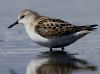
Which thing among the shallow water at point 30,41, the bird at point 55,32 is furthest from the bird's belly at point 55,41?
the shallow water at point 30,41

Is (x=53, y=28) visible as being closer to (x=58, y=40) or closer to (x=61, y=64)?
(x=58, y=40)

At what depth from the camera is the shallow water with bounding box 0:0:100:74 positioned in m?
11.3

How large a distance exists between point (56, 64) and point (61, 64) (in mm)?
107

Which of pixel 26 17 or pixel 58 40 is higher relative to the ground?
pixel 26 17

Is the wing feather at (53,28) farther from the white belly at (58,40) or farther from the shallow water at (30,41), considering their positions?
the shallow water at (30,41)

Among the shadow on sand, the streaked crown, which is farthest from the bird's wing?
the shadow on sand

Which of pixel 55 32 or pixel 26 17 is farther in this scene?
pixel 26 17

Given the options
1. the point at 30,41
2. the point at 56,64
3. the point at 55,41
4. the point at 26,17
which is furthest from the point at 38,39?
the point at 56,64

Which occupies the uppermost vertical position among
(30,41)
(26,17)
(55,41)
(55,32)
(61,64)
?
(26,17)

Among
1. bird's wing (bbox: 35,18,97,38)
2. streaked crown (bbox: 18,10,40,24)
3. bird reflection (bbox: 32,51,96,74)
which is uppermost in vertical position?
streaked crown (bbox: 18,10,40,24)

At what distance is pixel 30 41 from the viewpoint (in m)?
13.6

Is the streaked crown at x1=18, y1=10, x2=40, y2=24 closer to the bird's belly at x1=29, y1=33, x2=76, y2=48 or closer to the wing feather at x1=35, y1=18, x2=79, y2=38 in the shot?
the wing feather at x1=35, y1=18, x2=79, y2=38

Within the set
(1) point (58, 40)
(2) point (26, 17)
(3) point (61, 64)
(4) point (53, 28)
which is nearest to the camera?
(3) point (61, 64)

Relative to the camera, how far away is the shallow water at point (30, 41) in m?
11.3
